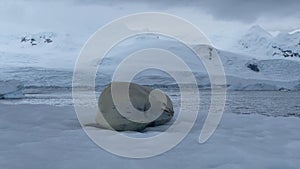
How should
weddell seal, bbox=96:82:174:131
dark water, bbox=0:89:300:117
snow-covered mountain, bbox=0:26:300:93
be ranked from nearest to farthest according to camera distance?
weddell seal, bbox=96:82:174:131 → dark water, bbox=0:89:300:117 → snow-covered mountain, bbox=0:26:300:93

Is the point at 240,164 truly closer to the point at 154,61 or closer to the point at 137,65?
the point at 137,65

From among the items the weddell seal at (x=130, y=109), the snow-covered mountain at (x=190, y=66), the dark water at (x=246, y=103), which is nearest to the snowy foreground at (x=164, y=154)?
the weddell seal at (x=130, y=109)

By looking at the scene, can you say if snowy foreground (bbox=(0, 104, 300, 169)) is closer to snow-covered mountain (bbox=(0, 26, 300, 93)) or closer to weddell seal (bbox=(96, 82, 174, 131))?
weddell seal (bbox=(96, 82, 174, 131))

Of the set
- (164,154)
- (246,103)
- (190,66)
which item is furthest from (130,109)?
(190,66)

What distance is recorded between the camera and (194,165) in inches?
158

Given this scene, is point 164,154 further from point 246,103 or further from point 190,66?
point 190,66

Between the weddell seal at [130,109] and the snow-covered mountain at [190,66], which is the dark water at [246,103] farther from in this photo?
the snow-covered mountain at [190,66]

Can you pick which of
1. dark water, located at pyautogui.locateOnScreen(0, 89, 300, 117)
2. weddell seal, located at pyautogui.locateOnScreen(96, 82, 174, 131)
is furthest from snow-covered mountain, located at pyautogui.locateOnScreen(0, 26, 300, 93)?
weddell seal, located at pyautogui.locateOnScreen(96, 82, 174, 131)

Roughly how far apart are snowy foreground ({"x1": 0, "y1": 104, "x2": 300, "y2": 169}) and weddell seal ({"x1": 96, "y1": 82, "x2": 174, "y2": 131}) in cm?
38

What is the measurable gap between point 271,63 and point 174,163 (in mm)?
126986

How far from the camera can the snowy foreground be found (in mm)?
4004

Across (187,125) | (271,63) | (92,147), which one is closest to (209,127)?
(187,125)

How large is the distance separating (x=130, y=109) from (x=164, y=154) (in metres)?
2.35

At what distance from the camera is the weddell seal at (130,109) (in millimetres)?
6516
